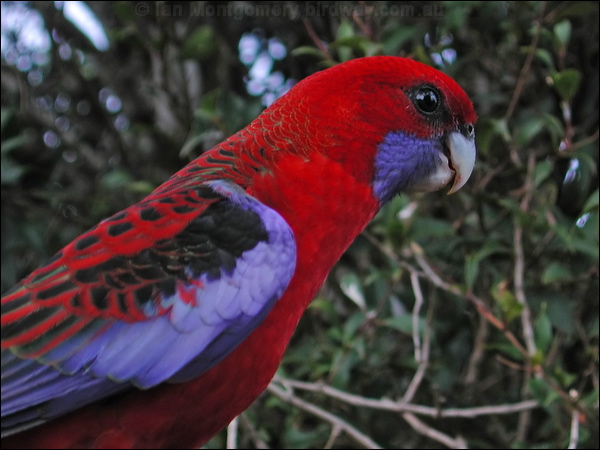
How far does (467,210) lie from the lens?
7.31 ft

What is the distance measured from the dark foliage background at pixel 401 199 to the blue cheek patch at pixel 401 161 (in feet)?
1.55

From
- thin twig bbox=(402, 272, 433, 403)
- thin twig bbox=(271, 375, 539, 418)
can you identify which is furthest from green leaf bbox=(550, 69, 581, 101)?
thin twig bbox=(271, 375, 539, 418)

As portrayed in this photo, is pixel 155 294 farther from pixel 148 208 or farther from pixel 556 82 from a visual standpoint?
pixel 556 82

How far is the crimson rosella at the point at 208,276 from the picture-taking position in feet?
3.74

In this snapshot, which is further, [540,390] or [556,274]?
[556,274]

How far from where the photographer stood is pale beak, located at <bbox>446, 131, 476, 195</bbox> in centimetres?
152

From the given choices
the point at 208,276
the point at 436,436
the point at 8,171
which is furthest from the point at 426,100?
the point at 8,171

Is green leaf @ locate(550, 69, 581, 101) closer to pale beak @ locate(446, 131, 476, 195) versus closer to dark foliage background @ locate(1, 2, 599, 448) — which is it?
dark foliage background @ locate(1, 2, 599, 448)

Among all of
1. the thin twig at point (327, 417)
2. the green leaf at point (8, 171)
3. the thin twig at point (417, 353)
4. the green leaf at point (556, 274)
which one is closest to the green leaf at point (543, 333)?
the green leaf at point (556, 274)

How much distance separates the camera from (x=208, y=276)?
1.22 m

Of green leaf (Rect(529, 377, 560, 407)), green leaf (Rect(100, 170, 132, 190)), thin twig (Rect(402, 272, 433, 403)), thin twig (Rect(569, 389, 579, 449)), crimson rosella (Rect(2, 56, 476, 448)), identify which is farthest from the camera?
green leaf (Rect(100, 170, 132, 190))

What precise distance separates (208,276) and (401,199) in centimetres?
98

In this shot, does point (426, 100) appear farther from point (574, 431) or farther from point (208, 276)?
point (574, 431)

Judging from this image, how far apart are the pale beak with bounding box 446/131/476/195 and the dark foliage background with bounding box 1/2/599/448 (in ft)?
1.36
